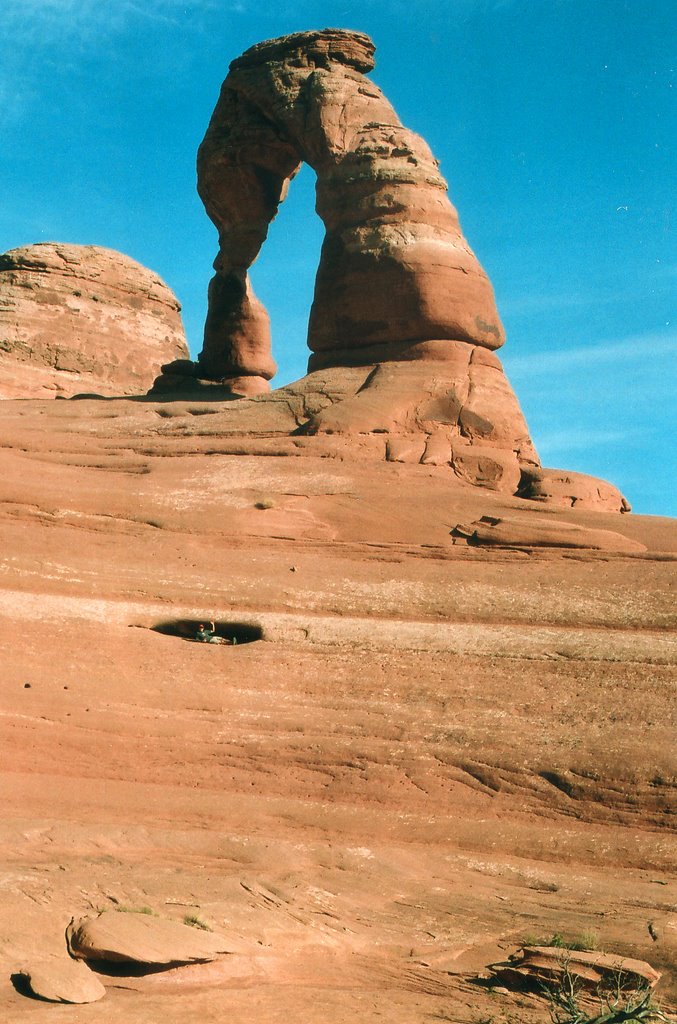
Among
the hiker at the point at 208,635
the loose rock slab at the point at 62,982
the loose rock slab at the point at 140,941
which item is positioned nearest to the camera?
the loose rock slab at the point at 62,982

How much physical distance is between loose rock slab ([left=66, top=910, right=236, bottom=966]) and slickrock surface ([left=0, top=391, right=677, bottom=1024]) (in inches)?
3.3

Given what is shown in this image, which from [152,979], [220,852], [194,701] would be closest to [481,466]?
[194,701]

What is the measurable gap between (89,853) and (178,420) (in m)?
7.91

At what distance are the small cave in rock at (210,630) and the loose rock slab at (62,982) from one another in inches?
188

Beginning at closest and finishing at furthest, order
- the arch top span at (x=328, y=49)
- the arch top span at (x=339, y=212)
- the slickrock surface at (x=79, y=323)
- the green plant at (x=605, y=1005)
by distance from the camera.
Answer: the green plant at (x=605, y=1005)
the arch top span at (x=339, y=212)
the arch top span at (x=328, y=49)
the slickrock surface at (x=79, y=323)

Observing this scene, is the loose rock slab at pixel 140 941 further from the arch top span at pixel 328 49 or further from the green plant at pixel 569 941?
the arch top span at pixel 328 49

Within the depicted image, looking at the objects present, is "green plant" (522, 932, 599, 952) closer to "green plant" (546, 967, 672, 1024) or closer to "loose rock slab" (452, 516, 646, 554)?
"green plant" (546, 967, 672, 1024)

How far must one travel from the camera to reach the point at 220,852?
27.1 ft

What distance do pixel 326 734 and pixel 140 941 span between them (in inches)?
130

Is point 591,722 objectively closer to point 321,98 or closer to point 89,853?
point 89,853

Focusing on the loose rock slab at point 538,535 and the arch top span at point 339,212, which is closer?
the loose rock slab at point 538,535

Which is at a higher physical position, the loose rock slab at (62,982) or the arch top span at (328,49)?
the arch top span at (328,49)

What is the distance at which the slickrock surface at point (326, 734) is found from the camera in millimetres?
6887

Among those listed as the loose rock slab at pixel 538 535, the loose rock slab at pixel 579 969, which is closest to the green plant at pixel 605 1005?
the loose rock slab at pixel 579 969
